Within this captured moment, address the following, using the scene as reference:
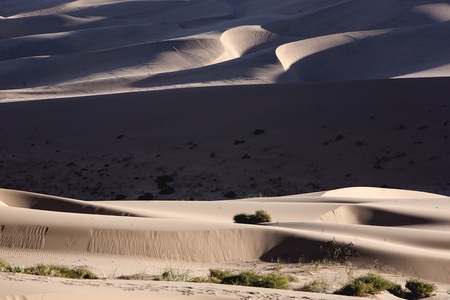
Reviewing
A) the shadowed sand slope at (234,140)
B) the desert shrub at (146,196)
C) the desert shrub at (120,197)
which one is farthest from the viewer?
the shadowed sand slope at (234,140)

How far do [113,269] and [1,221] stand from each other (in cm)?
247

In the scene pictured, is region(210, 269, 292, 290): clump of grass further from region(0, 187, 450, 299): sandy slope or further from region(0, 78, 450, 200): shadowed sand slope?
region(0, 78, 450, 200): shadowed sand slope

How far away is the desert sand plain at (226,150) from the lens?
11109mm

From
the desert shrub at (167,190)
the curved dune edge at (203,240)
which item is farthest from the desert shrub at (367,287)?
the desert shrub at (167,190)

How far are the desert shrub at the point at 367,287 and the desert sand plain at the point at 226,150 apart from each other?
0.88ft

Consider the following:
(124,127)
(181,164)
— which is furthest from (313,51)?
(181,164)

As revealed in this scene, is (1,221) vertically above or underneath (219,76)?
underneath

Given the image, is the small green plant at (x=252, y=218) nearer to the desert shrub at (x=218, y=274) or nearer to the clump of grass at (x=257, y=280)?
the desert shrub at (x=218, y=274)

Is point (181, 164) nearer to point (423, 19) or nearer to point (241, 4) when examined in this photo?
point (423, 19)

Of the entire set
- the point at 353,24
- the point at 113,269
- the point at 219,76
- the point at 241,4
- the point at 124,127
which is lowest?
the point at 113,269

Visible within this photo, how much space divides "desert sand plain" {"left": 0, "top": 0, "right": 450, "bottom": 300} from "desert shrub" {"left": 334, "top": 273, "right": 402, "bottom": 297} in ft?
0.88

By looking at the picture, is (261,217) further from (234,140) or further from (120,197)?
(234,140)

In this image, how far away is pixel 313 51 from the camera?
61.3 m

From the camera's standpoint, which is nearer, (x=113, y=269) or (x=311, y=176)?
(x=113, y=269)
